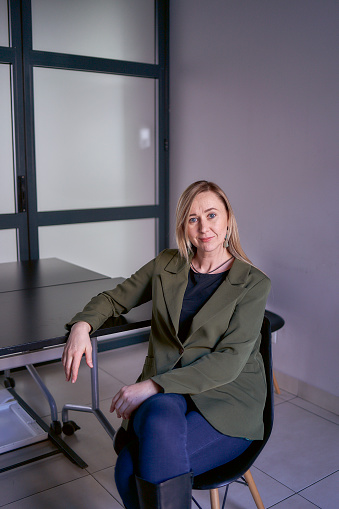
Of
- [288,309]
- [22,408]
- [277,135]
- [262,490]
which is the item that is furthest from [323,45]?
[22,408]

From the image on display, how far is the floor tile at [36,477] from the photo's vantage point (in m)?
2.22

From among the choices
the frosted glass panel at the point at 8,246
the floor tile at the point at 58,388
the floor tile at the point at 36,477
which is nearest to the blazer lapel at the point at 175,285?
the floor tile at the point at 36,477

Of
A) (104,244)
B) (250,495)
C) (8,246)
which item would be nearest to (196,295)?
(250,495)

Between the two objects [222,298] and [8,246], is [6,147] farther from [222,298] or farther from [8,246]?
[222,298]

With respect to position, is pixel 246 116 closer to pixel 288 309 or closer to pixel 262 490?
pixel 288 309

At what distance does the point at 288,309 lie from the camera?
10.2ft

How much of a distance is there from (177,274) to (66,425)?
1199mm

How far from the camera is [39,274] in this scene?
2.73 metres

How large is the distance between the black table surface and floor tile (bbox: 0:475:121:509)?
2.82 feet

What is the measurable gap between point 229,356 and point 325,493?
99cm

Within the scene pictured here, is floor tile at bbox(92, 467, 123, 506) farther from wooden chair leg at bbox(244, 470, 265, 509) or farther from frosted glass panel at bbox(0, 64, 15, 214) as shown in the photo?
frosted glass panel at bbox(0, 64, 15, 214)

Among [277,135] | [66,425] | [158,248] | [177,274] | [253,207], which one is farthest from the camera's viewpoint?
[158,248]

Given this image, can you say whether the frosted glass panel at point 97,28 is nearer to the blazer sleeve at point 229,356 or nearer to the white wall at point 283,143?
the white wall at point 283,143

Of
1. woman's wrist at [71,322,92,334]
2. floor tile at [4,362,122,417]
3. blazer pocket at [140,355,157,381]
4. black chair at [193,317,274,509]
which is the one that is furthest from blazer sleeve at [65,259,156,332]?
floor tile at [4,362,122,417]
